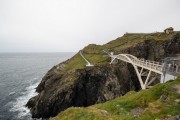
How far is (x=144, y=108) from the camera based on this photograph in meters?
21.7

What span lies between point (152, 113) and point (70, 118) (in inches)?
336

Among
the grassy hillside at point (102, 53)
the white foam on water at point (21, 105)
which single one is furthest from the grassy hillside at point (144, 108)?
the grassy hillside at point (102, 53)

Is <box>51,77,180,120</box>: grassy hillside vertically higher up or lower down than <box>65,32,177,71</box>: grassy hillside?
lower down

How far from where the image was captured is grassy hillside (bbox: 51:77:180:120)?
757 inches

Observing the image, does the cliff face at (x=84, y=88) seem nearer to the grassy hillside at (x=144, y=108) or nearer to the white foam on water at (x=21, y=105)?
the white foam on water at (x=21, y=105)

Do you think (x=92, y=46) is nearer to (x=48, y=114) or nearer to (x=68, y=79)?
(x=68, y=79)

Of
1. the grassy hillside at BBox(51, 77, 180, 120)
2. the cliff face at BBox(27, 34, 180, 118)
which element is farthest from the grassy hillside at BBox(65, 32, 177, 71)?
the grassy hillside at BBox(51, 77, 180, 120)

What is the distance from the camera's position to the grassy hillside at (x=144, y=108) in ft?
63.1

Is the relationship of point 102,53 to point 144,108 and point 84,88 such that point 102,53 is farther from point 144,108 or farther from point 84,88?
point 144,108

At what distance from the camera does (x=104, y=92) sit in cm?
6166

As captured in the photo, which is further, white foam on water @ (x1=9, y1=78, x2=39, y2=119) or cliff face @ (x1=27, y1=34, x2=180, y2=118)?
white foam on water @ (x1=9, y1=78, x2=39, y2=119)

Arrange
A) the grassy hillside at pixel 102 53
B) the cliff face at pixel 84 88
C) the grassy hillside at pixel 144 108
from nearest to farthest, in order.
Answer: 1. the grassy hillside at pixel 144 108
2. the cliff face at pixel 84 88
3. the grassy hillside at pixel 102 53

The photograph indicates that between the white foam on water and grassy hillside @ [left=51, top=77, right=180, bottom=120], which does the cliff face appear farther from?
grassy hillside @ [left=51, top=77, right=180, bottom=120]

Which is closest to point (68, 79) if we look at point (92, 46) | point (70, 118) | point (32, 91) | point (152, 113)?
point (32, 91)
